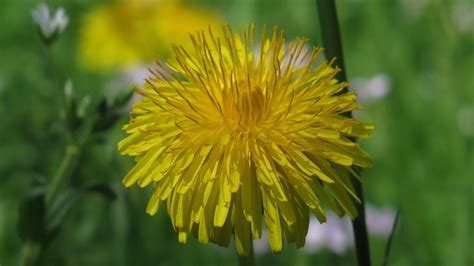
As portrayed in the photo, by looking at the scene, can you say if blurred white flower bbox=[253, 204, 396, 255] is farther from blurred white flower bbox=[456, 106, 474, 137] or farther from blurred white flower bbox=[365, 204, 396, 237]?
blurred white flower bbox=[456, 106, 474, 137]

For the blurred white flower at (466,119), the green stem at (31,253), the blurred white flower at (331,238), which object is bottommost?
the green stem at (31,253)

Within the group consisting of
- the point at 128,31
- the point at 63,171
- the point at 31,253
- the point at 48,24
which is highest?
the point at 128,31

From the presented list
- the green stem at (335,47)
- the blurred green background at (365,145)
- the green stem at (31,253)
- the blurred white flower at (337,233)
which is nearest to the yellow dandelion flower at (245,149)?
the green stem at (335,47)

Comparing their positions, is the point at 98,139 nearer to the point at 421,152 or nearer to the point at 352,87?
the point at 352,87

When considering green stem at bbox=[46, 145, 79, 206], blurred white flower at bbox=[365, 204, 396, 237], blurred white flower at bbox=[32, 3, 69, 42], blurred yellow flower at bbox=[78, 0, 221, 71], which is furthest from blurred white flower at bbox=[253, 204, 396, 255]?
blurred yellow flower at bbox=[78, 0, 221, 71]

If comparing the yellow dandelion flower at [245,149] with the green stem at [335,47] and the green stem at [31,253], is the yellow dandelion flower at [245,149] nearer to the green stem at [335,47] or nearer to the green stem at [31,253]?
the green stem at [335,47]

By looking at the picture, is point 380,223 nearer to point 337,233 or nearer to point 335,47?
point 337,233

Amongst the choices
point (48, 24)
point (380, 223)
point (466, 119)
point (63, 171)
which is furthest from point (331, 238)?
point (466, 119)
